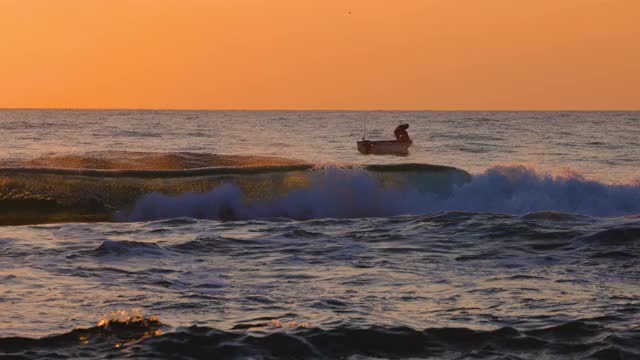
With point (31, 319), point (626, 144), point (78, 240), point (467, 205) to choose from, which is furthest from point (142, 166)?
point (626, 144)

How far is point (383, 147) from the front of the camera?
50.7 m

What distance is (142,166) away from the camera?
→ 29.2 m

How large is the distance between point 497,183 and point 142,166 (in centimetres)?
1058

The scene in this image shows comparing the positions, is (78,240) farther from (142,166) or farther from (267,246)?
(142,166)

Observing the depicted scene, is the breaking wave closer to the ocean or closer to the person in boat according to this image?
the ocean

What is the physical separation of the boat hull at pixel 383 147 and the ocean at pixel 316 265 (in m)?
24.3

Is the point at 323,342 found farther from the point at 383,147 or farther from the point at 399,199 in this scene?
the point at 383,147

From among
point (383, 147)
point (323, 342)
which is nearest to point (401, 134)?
point (383, 147)

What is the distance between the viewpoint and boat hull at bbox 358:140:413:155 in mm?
49844

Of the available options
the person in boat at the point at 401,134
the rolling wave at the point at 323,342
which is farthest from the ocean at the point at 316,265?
the person in boat at the point at 401,134

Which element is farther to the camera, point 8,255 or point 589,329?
point 8,255

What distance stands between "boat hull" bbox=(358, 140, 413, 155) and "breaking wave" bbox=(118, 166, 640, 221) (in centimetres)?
2462

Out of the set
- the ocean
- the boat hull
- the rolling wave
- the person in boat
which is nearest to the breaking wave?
the ocean

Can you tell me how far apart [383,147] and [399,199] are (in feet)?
89.6
